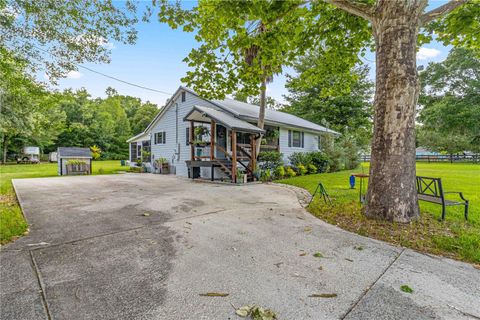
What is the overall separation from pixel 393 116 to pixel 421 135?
117ft

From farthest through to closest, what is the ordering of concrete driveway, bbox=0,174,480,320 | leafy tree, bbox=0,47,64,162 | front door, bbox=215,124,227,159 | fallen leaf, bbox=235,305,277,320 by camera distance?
front door, bbox=215,124,227,159, leafy tree, bbox=0,47,64,162, concrete driveway, bbox=0,174,480,320, fallen leaf, bbox=235,305,277,320

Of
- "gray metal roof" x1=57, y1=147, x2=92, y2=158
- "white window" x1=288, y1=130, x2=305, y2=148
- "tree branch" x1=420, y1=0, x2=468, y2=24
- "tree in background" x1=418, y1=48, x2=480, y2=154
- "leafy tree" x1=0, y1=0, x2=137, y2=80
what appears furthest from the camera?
"tree in background" x1=418, y1=48, x2=480, y2=154

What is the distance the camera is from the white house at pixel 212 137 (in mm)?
11156

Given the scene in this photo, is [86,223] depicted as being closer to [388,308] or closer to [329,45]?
[388,308]

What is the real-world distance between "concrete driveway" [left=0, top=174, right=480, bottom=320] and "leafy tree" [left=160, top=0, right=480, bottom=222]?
1.55 metres

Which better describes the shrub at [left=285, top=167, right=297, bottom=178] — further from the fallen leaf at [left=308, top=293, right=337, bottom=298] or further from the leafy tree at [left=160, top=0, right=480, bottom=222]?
the fallen leaf at [left=308, top=293, right=337, bottom=298]

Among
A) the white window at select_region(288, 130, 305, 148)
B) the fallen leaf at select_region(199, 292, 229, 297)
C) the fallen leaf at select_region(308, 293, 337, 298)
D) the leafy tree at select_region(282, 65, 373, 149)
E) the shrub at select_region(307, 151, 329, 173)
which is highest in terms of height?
the leafy tree at select_region(282, 65, 373, 149)

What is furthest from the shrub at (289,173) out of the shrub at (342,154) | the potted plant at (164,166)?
the potted plant at (164,166)

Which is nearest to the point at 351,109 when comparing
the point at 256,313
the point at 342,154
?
the point at 342,154

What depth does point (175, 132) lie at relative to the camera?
1480cm

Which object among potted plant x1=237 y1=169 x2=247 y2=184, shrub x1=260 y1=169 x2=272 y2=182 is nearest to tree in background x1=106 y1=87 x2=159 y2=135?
shrub x1=260 y1=169 x2=272 y2=182

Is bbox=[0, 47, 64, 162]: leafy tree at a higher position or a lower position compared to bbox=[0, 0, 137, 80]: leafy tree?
lower

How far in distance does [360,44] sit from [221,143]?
315 inches

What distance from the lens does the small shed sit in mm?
14520
